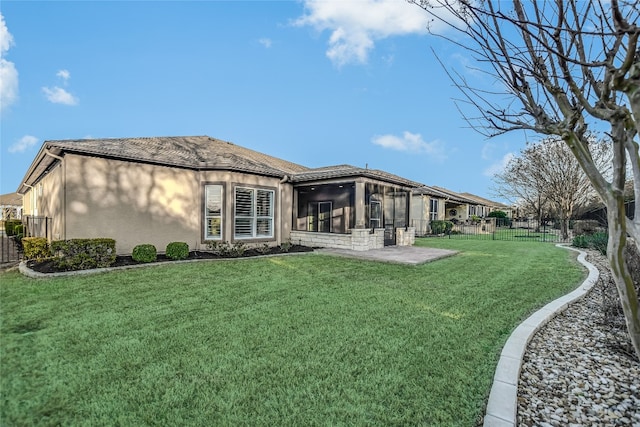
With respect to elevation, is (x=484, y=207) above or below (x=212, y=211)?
above

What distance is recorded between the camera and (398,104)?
11656 millimetres

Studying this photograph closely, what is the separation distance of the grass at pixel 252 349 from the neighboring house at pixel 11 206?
104ft

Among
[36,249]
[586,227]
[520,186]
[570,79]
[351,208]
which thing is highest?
[520,186]

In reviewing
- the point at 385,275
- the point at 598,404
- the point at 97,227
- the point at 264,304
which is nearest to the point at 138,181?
the point at 97,227

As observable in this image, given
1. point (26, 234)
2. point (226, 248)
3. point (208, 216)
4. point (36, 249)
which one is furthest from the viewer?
point (26, 234)

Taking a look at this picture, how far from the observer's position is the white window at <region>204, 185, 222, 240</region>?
11570 millimetres

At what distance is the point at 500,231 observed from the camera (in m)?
29.8

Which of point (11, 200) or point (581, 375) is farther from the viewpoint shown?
point (11, 200)

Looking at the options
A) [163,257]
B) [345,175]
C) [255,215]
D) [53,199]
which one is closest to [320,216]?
[345,175]

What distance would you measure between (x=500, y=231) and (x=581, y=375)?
102 ft

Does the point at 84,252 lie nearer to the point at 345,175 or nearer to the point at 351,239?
the point at 351,239

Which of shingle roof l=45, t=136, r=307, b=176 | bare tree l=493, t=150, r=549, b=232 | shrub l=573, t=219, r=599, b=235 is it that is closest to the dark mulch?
shingle roof l=45, t=136, r=307, b=176

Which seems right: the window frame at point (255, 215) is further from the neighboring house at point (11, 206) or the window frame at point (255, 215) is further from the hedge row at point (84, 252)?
the neighboring house at point (11, 206)

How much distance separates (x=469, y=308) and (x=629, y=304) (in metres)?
2.87
